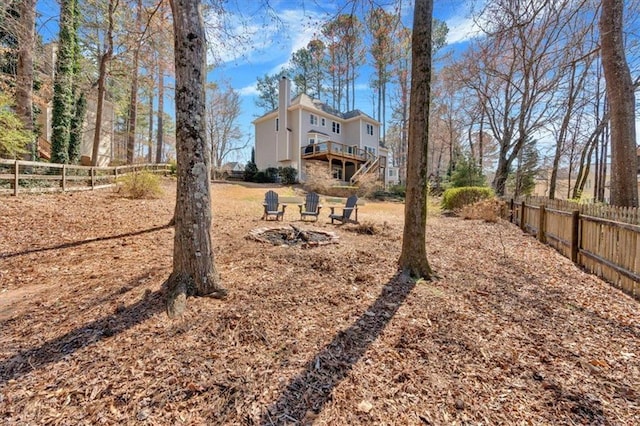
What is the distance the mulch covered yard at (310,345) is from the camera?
72.7 inches

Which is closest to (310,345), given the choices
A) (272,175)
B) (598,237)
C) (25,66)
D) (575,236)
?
(598,237)

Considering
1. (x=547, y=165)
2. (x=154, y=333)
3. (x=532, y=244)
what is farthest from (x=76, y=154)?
(x=547, y=165)

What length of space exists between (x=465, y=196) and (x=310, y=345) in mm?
12065

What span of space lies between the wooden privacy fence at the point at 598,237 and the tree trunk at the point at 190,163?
5807 millimetres

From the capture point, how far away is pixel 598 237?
515 cm

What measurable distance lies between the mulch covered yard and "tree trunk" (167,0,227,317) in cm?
30

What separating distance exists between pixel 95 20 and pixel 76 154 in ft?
20.0

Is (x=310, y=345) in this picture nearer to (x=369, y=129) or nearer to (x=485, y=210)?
(x=485, y=210)

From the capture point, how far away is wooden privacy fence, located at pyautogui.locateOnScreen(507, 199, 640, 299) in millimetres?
4297

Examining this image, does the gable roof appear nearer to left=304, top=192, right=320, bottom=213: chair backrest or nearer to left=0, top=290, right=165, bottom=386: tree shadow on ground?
left=304, top=192, right=320, bottom=213: chair backrest

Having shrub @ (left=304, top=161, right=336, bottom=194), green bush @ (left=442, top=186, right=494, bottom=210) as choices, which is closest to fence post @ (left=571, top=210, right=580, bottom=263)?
green bush @ (left=442, top=186, right=494, bottom=210)

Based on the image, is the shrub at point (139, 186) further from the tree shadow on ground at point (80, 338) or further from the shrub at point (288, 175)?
the shrub at point (288, 175)

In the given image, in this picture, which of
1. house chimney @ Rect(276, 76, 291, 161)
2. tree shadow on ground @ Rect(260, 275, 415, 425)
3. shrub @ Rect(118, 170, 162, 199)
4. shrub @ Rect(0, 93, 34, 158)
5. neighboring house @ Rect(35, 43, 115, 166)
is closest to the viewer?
tree shadow on ground @ Rect(260, 275, 415, 425)

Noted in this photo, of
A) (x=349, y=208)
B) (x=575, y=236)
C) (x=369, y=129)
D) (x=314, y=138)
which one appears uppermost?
(x=369, y=129)
